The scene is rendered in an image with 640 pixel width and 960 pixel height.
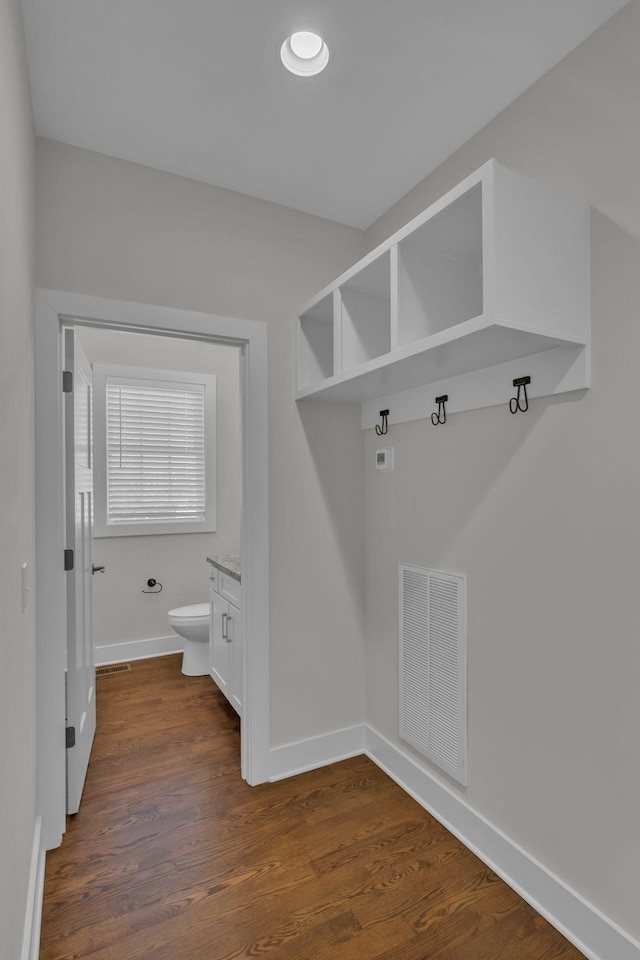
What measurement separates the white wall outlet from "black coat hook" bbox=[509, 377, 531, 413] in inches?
28.9

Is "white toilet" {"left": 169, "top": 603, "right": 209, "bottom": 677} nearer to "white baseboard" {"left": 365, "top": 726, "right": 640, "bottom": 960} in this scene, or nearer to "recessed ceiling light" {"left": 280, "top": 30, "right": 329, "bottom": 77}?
"white baseboard" {"left": 365, "top": 726, "right": 640, "bottom": 960}

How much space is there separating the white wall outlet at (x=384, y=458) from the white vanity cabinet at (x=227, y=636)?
3.15 ft

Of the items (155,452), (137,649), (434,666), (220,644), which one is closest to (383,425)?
(434,666)

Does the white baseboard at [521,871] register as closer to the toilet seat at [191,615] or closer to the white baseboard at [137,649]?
the toilet seat at [191,615]

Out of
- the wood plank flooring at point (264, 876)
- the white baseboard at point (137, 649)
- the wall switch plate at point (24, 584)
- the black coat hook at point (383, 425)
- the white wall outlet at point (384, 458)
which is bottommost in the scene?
the wood plank flooring at point (264, 876)

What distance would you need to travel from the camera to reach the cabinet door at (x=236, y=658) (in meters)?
2.66

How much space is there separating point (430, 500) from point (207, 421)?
257 cm

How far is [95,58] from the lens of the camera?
5.32ft

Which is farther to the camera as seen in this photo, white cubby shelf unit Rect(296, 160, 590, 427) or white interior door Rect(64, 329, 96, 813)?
white interior door Rect(64, 329, 96, 813)

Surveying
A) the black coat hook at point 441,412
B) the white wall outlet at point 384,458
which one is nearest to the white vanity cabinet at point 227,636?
the white wall outlet at point 384,458

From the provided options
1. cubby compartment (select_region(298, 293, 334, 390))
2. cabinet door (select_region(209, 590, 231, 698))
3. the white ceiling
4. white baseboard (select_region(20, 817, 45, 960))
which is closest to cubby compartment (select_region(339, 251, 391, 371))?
cubby compartment (select_region(298, 293, 334, 390))

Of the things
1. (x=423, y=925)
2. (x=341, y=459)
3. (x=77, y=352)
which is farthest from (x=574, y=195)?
(x=423, y=925)

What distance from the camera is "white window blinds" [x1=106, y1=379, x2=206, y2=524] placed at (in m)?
3.89

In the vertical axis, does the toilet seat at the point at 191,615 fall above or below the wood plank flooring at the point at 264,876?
above
